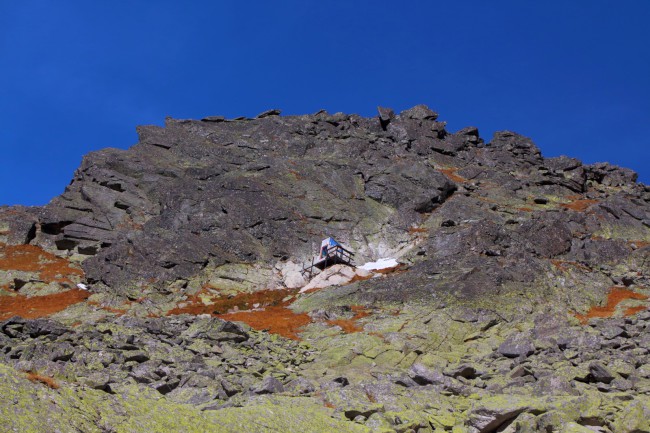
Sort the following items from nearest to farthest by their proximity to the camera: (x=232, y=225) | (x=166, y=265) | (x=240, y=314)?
(x=240, y=314) → (x=166, y=265) → (x=232, y=225)

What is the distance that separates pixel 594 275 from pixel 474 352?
17.6 metres

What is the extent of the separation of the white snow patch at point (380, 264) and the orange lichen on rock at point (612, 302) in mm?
17666

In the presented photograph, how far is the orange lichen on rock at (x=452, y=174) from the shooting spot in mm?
75938

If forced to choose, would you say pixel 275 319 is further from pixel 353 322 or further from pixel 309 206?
pixel 309 206

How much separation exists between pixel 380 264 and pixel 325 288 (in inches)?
371

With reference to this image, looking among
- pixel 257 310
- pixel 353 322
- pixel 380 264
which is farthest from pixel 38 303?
pixel 380 264

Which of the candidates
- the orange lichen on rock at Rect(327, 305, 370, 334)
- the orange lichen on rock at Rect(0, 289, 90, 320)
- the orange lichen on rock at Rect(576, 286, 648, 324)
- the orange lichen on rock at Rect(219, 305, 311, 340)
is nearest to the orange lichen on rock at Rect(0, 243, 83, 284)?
the orange lichen on rock at Rect(0, 289, 90, 320)

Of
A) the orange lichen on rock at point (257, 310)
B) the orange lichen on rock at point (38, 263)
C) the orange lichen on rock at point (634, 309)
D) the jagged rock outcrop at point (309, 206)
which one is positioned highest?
the jagged rock outcrop at point (309, 206)

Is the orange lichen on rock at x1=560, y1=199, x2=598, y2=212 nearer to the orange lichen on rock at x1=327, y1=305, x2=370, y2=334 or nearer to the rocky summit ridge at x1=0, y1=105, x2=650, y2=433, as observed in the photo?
the rocky summit ridge at x1=0, y1=105, x2=650, y2=433

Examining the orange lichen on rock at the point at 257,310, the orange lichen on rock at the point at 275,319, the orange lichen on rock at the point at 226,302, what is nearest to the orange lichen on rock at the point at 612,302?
the orange lichen on rock at the point at 275,319

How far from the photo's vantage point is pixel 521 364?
23016 mm

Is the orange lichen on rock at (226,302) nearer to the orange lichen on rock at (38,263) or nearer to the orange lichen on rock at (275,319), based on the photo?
the orange lichen on rock at (275,319)

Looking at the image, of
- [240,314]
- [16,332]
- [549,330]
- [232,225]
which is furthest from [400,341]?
[232,225]

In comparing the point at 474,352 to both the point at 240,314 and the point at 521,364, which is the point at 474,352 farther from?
the point at 240,314
